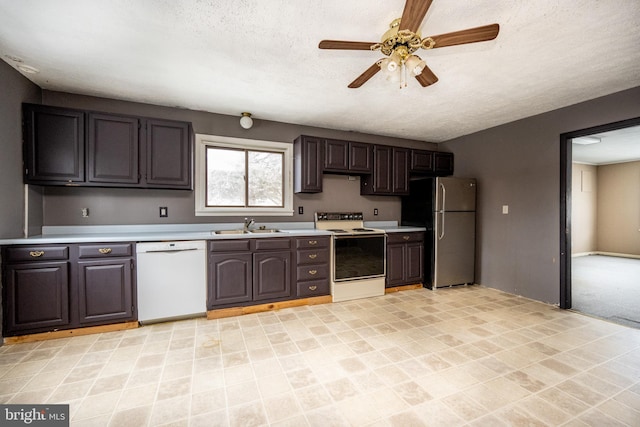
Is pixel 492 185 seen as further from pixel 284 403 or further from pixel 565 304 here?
pixel 284 403

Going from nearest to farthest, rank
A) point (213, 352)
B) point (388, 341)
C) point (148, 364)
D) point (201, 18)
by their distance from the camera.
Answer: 1. point (201, 18)
2. point (148, 364)
3. point (213, 352)
4. point (388, 341)

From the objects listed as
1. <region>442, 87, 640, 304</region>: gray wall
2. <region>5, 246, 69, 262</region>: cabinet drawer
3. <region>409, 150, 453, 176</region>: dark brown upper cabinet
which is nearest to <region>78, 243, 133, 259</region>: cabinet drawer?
<region>5, 246, 69, 262</region>: cabinet drawer

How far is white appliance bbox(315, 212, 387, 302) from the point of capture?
3432 millimetres

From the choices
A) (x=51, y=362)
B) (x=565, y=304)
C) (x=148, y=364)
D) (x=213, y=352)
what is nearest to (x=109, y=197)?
(x=51, y=362)

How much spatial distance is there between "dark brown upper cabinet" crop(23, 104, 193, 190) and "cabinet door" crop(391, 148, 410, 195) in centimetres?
288

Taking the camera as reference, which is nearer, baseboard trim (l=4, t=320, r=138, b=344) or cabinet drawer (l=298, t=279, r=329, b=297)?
baseboard trim (l=4, t=320, r=138, b=344)

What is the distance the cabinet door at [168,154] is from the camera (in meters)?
2.92

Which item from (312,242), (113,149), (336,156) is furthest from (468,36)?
(113,149)

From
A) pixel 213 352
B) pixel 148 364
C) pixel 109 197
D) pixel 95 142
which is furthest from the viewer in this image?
pixel 109 197

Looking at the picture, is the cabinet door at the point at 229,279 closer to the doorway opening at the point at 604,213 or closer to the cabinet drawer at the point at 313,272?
the cabinet drawer at the point at 313,272

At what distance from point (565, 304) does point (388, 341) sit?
7.91 ft

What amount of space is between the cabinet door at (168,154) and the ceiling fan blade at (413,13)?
2.54m

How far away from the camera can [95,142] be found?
2.72m

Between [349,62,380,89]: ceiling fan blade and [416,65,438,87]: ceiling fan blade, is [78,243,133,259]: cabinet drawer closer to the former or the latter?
[349,62,380,89]: ceiling fan blade
